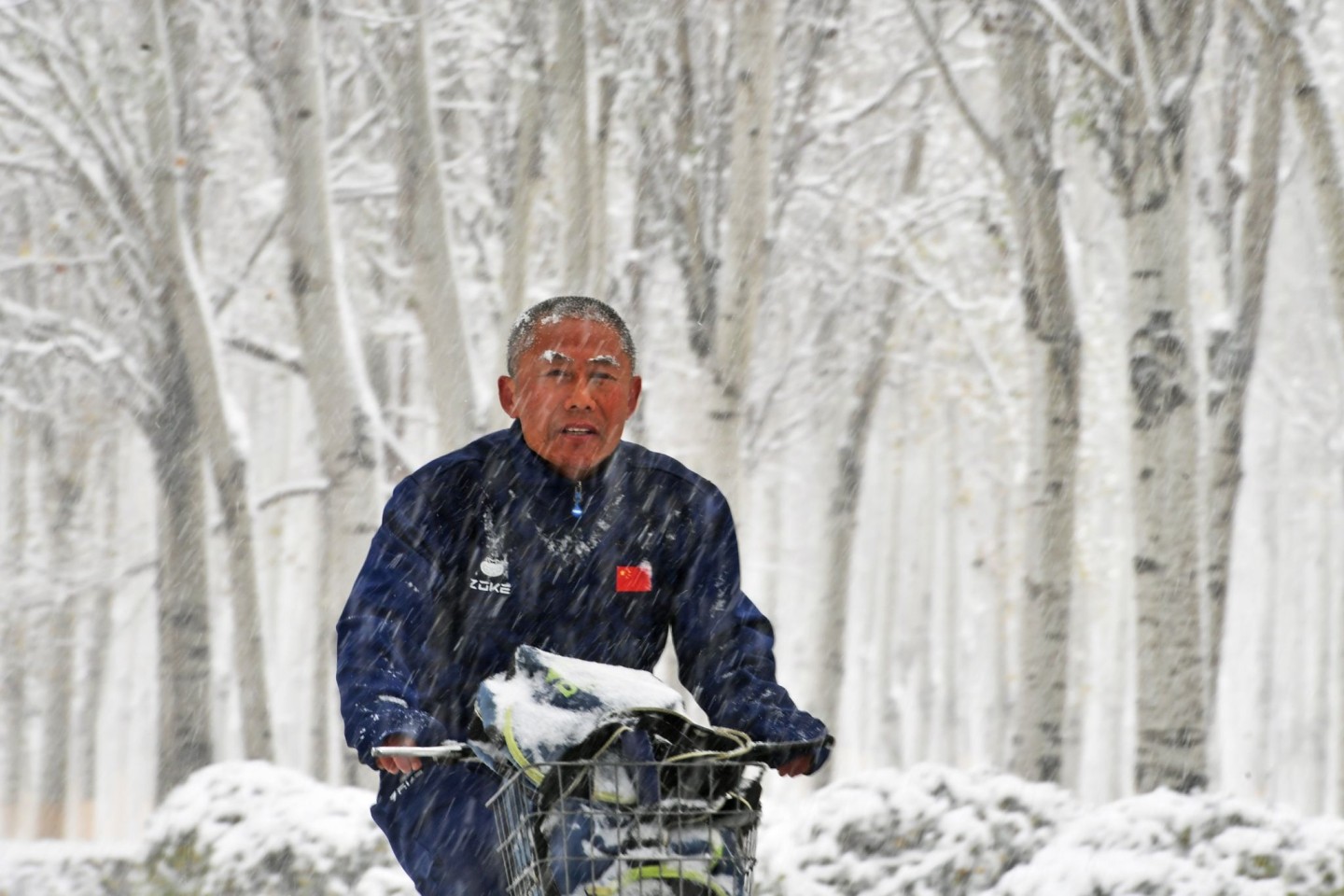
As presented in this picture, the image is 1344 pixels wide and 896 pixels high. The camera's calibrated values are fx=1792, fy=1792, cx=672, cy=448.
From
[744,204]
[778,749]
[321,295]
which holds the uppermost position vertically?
[744,204]

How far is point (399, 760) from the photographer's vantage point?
10.6 ft

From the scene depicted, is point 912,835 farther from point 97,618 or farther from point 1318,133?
point 97,618

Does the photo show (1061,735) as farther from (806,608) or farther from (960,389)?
(806,608)

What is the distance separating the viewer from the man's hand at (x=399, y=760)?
3227 mm

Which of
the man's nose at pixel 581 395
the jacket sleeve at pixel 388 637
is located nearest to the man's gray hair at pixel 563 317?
the man's nose at pixel 581 395

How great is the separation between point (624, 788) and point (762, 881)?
7.55 m

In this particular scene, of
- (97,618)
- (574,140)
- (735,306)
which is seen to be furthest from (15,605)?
(735,306)

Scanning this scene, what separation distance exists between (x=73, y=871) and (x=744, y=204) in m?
7.31

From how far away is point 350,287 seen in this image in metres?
24.0

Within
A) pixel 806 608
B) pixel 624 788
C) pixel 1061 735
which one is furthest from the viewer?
pixel 806 608

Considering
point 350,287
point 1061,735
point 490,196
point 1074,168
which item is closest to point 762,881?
point 1061,735

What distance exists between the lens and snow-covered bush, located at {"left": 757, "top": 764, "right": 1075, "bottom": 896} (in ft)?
32.7

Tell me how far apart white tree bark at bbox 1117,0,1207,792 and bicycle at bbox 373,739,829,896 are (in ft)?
26.8

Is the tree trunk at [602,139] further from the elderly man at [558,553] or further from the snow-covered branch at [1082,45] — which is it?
the elderly man at [558,553]
